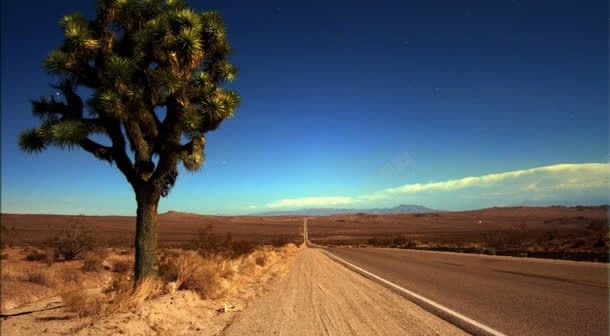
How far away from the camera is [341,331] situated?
20.4 ft

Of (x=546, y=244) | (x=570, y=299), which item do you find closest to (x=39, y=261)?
(x=570, y=299)

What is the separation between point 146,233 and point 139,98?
3685mm

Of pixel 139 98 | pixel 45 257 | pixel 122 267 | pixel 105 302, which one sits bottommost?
pixel 122 267

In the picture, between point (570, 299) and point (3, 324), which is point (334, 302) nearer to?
point (570, 299)

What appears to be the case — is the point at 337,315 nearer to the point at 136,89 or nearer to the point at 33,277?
the point at 136,89

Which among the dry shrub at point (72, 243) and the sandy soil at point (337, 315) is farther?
the dry shrub at point (72, 243)

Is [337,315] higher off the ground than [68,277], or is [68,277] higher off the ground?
[337,315]

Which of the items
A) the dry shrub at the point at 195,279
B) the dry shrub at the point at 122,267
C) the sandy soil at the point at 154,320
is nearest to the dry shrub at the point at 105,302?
the sandy soil at the point at 154,320

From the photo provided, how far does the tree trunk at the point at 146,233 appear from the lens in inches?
406

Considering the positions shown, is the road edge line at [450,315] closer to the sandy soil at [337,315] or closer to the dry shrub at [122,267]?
the sandy soil at [337,315]

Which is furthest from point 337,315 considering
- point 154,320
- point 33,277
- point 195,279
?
point 33,277

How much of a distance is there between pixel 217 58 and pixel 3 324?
8.90 m

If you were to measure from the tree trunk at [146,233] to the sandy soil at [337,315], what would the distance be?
339 centimetres

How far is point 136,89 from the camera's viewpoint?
10.3 meters
